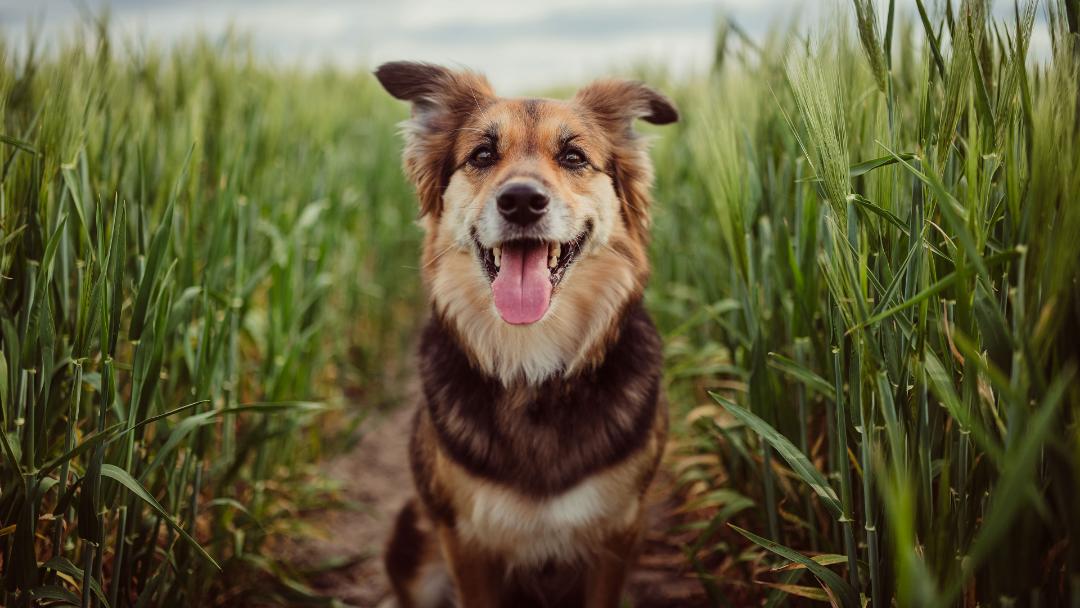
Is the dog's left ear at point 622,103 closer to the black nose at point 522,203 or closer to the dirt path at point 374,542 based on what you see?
the black nose at point 522,203

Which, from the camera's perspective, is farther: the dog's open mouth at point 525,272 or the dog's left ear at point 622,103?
the dog's left ear at point 622,103

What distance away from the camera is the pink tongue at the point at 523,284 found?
1980 mm

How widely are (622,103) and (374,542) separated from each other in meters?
2.18

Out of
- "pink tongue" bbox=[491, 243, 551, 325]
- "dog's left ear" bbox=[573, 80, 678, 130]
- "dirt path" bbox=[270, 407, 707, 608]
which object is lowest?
"dirt path" bbox=[270, 407, 707, 608]

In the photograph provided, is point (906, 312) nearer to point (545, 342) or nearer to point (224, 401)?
point (545, 342)

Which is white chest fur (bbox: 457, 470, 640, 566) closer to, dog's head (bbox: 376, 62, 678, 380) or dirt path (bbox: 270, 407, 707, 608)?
dog's head (bbox: 376, 62, 678, 380)

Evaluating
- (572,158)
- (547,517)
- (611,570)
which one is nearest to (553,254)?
(572,158)

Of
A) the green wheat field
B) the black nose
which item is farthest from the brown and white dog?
the green wheat field

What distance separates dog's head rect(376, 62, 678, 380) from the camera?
203cm

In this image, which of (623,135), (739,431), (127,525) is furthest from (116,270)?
(739,431)

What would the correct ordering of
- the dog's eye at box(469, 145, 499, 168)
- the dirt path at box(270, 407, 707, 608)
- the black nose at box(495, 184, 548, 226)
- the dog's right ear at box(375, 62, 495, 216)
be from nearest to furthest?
the black nose at box(495, 184, 548, 226)
the dog's eye at box(469, 145, 499, 168)
the dog's right ear at box(375, 62, 495, 216)
the dirt path at box(270, 407, 707, 608)

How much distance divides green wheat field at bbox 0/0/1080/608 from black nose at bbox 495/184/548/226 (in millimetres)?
561

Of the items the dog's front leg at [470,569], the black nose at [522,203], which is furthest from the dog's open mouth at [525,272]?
the dog's front leg at [470,569]

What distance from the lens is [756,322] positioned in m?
1.98
